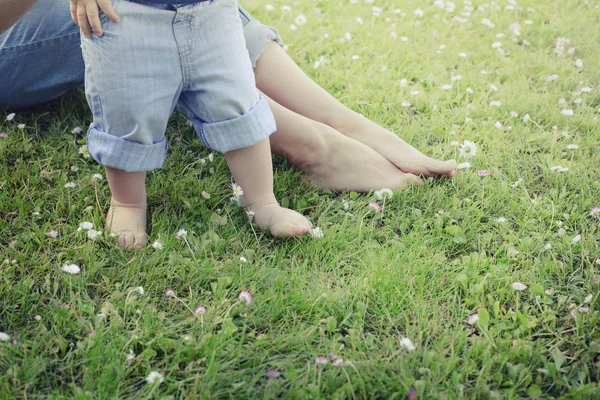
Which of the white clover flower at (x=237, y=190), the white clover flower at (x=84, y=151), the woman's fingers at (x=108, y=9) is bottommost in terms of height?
the white clover flower at (x=84, y=151)

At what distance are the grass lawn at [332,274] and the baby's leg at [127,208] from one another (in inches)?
1.8

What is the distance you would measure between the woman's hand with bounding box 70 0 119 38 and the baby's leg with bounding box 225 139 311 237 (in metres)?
0.54

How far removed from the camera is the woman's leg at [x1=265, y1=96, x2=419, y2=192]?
2109mm

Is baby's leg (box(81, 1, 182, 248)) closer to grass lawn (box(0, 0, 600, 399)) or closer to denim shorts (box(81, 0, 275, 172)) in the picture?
denim shorts (box(81, 0, 275, 172))

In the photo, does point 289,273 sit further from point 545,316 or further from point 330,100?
point 330,100

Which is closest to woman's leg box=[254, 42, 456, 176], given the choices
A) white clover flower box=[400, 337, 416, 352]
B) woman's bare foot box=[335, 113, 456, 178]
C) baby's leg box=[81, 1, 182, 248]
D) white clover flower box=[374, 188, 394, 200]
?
woman's bare foot box=[335, 113, 456, 178]

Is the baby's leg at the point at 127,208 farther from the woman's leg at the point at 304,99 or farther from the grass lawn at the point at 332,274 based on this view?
the woman's leg at the point at 304,99

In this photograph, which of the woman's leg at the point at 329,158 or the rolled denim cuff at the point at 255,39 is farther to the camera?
the rolled denim cuff at the point at 255,39

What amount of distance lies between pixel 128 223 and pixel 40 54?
88 centimetres

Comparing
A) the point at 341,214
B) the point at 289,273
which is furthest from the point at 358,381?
the point at 341,214

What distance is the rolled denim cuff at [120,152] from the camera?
1.70 meters

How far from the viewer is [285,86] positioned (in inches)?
91.8

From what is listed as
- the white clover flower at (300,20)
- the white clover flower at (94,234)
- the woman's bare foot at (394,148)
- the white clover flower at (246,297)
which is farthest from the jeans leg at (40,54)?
the white clover flower at (300,20)

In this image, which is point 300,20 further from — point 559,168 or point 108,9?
point 108,9
